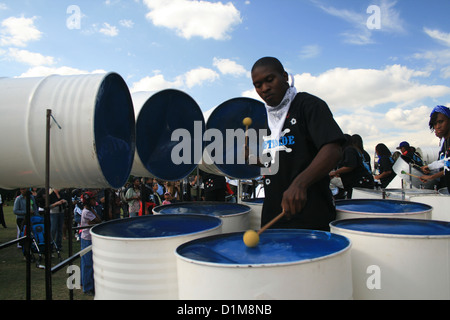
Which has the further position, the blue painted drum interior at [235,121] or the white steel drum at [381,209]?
the blue painted drum interior at [235,121]

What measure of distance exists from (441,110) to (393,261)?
165 cm

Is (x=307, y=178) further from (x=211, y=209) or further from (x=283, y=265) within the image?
(x=211, y=209)

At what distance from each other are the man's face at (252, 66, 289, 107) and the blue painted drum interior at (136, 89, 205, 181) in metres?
0.81

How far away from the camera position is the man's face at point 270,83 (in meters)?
1.20

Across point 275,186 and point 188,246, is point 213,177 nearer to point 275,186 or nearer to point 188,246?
point 275,186

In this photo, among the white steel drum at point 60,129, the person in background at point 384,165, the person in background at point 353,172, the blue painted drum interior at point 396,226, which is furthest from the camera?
the person in background at point 384,165

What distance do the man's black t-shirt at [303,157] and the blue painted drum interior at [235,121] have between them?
0.91 metres

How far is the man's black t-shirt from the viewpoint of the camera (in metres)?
1.13

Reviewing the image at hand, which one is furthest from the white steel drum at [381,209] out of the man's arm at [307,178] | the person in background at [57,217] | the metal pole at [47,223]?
the person in background at [57,217]

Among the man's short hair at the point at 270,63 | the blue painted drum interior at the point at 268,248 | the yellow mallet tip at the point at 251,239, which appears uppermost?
the man's short hair at the point at 270,63

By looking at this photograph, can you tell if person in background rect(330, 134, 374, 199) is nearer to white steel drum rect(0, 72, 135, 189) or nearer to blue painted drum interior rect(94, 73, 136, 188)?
blue painted drum interior rect(94, 73, 136, 188)

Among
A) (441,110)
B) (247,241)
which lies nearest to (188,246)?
(247,241)

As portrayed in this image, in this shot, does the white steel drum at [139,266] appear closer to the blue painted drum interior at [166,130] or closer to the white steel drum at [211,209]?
the white steel drum at [211,209]

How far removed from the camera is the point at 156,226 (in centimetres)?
132
